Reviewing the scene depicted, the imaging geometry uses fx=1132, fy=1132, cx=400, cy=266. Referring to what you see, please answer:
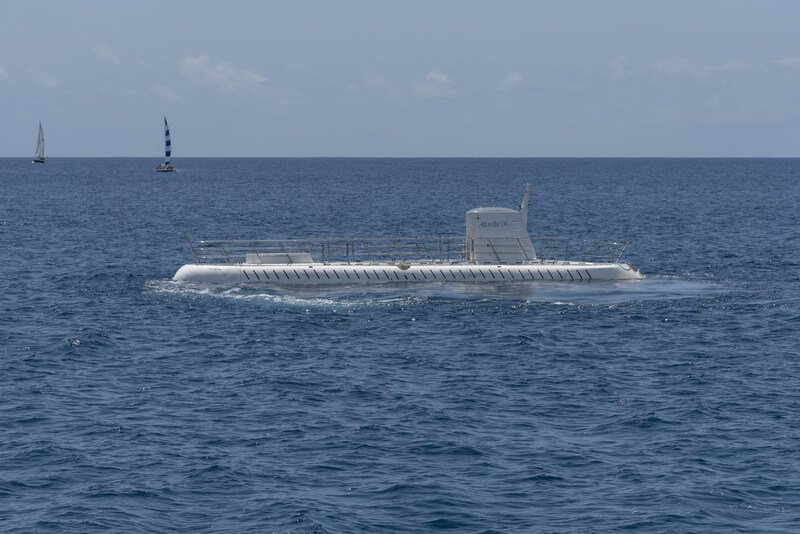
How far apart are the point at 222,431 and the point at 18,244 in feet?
211

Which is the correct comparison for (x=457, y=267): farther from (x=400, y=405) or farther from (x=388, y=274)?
(x=400, y=405)

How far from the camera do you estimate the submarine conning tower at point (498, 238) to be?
2677 inches

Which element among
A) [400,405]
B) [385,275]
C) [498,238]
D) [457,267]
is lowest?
[400,405]

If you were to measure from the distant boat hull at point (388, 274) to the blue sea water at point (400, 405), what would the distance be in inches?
52.1

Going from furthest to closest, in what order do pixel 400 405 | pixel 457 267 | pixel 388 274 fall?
pixel 388 274
pixel 457 267
pixel 400 405

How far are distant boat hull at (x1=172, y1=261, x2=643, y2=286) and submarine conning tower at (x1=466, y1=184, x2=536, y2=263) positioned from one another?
1.39 m

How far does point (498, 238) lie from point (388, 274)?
23.7ft

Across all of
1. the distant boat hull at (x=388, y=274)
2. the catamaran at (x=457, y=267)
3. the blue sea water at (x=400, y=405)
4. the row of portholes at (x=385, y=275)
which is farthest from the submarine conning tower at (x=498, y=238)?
the blue sea water at (x=400, y=405)

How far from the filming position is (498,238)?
6838cm

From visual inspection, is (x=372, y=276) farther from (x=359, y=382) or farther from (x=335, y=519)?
(x=335, y=519)

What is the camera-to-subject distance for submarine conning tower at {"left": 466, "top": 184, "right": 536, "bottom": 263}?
68.0 meters

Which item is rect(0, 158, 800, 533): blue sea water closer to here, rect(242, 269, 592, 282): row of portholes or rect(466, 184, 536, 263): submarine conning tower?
rect(242, 269, 592, 282): row of portholes

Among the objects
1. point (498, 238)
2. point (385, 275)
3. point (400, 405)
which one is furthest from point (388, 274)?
point (400, 405)

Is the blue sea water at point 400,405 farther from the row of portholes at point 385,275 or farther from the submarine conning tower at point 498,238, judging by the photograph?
the submarine conning tower at point 498,238
